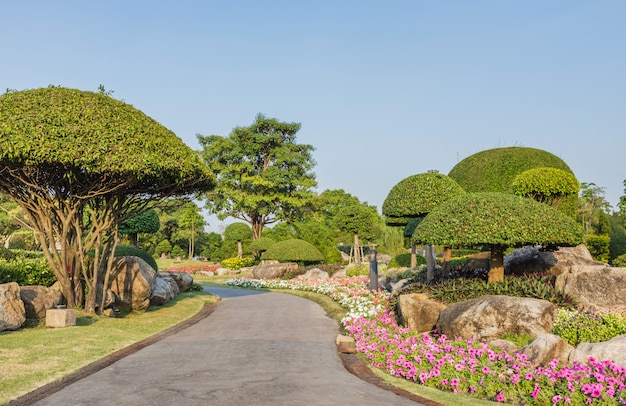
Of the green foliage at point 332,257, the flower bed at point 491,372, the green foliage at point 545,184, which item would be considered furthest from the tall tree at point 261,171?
the flower bed at point 491,372

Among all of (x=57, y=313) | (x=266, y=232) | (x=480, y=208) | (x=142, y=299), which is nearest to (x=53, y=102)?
(x=57, y=313)

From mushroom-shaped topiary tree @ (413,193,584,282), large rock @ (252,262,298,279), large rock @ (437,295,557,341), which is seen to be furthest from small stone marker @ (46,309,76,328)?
large rock @ (252,262,298,279)

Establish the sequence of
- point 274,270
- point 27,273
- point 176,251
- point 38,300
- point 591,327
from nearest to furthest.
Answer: point 591,327
point 38,300
point 27,273
point 274,270
point 176,251

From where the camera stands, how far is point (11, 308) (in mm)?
11734

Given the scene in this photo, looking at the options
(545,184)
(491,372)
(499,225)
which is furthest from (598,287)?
(545,184)

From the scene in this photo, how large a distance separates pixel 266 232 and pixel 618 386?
4836cm

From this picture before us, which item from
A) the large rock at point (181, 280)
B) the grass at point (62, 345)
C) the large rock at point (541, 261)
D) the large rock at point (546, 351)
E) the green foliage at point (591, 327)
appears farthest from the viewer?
the large rock at point (181, 280)

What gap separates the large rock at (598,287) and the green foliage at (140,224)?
83.3 feet

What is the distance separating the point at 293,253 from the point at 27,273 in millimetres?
22450

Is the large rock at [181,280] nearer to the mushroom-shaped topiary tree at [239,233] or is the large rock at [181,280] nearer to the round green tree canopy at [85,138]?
the round green tree canopy at [85,138]

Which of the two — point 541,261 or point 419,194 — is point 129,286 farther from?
point 541,261

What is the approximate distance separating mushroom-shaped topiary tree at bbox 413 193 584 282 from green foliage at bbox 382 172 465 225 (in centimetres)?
342

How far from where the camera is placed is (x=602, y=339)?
916 cm

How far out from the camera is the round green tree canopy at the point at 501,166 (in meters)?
26.4
